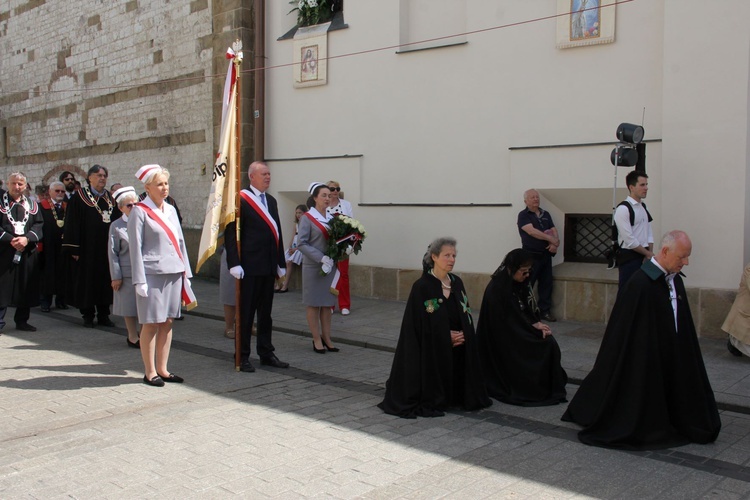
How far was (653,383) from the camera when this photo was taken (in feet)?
17.5

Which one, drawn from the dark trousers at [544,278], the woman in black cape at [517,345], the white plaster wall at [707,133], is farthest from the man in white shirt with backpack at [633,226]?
the woman in black cape at [517,345]

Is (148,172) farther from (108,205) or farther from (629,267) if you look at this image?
(629,267)

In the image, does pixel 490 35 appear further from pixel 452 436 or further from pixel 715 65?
pixel 452 436

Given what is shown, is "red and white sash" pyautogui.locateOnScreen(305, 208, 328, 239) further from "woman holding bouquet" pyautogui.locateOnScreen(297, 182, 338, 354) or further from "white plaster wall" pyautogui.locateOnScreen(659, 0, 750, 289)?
"white plaster wall" pyautogui.locateOnScreen(659, 0, 750, 289)

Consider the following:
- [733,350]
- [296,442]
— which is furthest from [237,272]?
[733,350]

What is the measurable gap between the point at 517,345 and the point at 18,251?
6.77 metres

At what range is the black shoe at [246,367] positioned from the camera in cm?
765

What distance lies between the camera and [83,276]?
397 inches

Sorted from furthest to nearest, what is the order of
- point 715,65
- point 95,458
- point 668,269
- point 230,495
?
point 715,65 → point 668,269 → point 95,458 → point 230,495

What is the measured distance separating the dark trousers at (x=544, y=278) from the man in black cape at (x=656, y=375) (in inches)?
188

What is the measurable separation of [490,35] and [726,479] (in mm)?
7775

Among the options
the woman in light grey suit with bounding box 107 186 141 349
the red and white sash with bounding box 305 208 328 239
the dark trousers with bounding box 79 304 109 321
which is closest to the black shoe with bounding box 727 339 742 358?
the red and white sash with bounding box 305 208 328 239

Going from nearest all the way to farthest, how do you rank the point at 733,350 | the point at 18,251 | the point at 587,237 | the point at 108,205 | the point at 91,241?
the point at 733,350 < the point at 18,251 < the point at 91,241 < the point at 108,205 < the point at 587,237

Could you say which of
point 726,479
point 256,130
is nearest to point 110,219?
point 256,130
